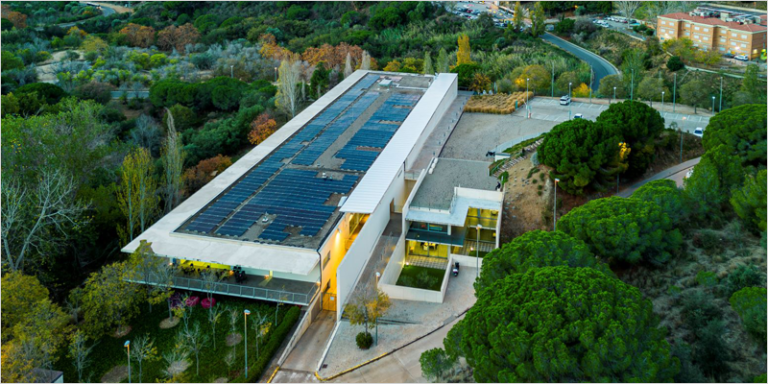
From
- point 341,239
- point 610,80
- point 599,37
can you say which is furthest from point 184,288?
point 599,37

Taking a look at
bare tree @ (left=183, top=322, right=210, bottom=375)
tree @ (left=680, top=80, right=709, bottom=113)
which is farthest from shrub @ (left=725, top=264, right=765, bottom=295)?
tree @ (left=680, top=80, right=709, bottom=113)

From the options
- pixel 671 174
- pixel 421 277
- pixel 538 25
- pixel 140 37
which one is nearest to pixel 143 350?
pixel 421 277

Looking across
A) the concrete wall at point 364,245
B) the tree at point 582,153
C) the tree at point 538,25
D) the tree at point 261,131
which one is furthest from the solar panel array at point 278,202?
the tree at point 538,25

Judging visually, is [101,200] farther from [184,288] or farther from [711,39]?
[711,39]

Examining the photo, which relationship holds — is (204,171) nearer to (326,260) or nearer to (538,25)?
(326,260)

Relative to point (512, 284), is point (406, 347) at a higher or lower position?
lower

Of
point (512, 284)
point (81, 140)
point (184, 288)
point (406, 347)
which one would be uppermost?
point (81, 140)

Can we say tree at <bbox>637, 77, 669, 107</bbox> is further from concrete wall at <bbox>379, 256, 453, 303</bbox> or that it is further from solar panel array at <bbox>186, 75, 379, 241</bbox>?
concrete wall at <bbox>379, 256, 453, 303</bbox>
